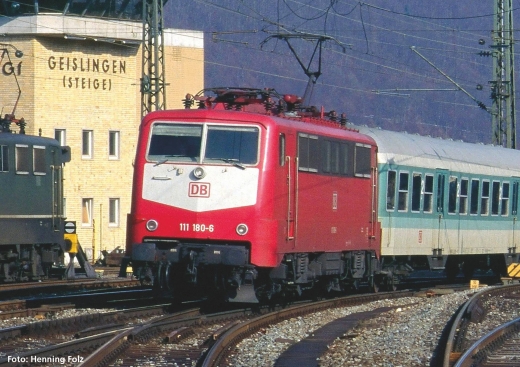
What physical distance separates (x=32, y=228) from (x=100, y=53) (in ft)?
66.8

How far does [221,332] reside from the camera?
49.3 feet

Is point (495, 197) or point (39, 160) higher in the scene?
point (39, 160)

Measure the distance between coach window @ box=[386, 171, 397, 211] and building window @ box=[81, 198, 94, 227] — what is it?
942 inches

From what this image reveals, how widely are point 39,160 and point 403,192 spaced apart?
8115mm

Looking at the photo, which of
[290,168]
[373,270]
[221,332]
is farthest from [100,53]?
[221,332]

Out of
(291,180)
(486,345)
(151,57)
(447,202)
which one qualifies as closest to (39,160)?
(151,57)

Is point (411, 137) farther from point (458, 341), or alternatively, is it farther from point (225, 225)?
point (458, 341)

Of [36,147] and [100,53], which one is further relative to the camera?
[100,53]

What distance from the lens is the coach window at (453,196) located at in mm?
26703

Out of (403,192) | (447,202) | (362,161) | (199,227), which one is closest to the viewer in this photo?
(199,227)

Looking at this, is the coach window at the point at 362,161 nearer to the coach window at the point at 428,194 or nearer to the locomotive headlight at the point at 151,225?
the coach window at the point at 428,194

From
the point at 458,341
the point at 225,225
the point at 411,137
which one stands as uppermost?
the point at 411,137

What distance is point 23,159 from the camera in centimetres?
2581

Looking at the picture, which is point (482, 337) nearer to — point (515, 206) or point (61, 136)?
point (515, 206)
